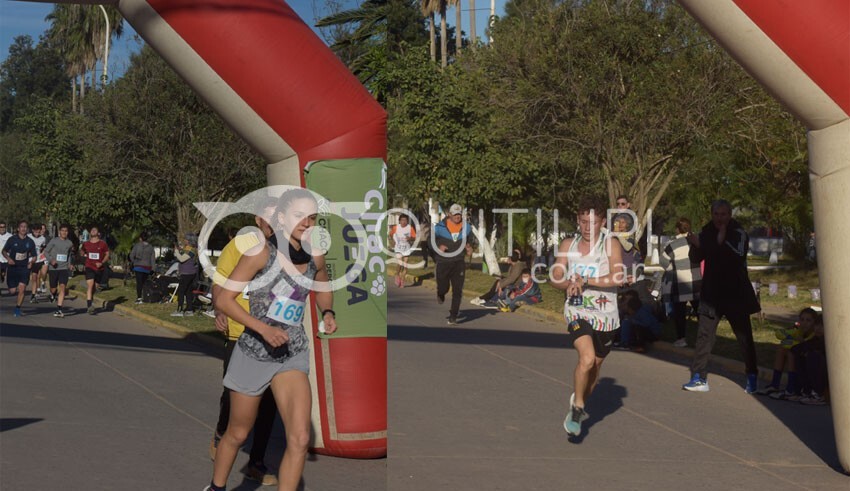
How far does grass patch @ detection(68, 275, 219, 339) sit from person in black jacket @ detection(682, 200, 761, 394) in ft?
24.6

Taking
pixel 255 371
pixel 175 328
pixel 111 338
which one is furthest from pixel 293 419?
pixel 175 328

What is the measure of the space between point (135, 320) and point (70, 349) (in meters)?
5.21

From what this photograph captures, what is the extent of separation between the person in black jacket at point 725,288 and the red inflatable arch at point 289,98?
14.1 feet

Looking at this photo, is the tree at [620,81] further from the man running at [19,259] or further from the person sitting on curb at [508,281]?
the man running at [19,259]

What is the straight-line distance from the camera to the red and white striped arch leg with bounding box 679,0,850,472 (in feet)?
21.9

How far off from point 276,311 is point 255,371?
32 centimetres

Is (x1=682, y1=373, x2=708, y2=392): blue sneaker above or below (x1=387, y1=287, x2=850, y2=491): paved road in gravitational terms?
above

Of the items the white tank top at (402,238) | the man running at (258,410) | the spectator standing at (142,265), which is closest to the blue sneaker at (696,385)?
the man running at (258,410)

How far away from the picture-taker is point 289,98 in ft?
23.3

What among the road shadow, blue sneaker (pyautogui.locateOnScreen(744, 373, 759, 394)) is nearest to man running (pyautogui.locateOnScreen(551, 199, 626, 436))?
the road shadow

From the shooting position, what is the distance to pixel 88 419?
9039 mm

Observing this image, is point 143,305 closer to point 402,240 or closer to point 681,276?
point 402,240

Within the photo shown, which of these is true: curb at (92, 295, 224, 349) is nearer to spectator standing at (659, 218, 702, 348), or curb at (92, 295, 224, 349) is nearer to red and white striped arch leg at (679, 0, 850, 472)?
spectator standing at (659, 218, 702, 348)

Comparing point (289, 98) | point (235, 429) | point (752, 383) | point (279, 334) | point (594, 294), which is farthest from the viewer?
point (752, 383)
